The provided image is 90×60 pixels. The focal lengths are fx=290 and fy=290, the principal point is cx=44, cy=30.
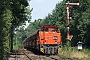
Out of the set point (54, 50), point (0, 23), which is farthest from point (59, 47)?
point (0, 23)

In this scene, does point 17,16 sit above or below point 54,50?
above

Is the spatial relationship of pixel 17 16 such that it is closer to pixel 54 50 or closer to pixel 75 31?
pixel 54 50

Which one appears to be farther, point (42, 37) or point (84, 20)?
point (84, 20)

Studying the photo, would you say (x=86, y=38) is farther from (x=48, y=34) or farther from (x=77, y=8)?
(x=48, y=34)

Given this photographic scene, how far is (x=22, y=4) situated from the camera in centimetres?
3728

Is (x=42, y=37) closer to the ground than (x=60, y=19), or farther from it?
closer to the ground

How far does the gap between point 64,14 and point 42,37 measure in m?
36.5

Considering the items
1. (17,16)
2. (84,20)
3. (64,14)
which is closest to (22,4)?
(17,16)

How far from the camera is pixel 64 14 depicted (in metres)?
68.4

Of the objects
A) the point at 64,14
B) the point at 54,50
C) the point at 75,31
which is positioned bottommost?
the point at 54,50

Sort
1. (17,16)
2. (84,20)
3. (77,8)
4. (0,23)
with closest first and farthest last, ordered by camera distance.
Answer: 1. (0,23)
2. (17,16)
3. (84,20)
4. (77,8)

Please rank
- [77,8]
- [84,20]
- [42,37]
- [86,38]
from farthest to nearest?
[77,8]
[86,38]
[84,20]
[42,37]

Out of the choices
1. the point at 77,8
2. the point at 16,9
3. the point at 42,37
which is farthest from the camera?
the point at 77,8

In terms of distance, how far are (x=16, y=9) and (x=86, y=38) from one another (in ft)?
73.9
